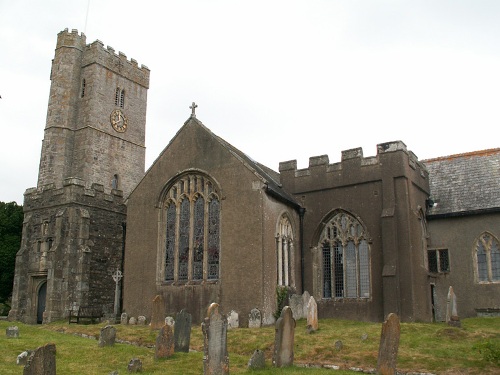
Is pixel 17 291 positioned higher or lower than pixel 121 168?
lower

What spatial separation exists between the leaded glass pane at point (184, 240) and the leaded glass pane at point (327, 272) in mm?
6135

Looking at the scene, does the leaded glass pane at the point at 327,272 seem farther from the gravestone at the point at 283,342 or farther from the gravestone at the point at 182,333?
the gravestone at the point at 283,342

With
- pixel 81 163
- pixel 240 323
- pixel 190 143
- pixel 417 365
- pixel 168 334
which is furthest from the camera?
pixel 81 163

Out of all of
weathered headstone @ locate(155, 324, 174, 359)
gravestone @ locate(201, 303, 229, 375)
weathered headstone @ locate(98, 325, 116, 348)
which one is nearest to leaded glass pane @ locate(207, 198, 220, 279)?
weathered headstone @ locate(98, 325, 116, 348)

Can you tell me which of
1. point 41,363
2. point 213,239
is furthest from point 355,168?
point 41,363

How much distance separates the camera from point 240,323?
864 inches

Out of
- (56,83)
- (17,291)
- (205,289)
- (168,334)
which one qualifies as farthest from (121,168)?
(168,334)

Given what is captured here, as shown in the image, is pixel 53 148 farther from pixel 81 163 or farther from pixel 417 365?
pixel 417 365

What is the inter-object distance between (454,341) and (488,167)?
12204 millimetres

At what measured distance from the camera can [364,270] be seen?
23562 millimetres

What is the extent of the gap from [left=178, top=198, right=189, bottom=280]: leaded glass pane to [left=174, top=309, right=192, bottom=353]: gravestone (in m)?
7.20

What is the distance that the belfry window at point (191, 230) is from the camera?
23.7m

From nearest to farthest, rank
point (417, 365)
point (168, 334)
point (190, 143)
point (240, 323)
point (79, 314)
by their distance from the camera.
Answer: point (417, 365) < point (168, 334) < point (240, 323) < point (190, 143) < point (79, 314)

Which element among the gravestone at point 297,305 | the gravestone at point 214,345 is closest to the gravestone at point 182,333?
the gravestone at point 214,345
